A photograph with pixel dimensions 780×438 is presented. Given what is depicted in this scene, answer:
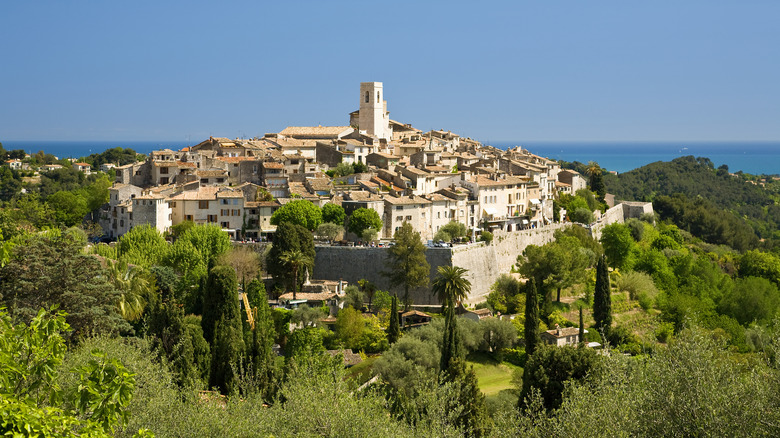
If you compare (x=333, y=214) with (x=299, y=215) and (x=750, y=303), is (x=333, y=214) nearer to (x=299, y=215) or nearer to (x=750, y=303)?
(x=299, y=215)

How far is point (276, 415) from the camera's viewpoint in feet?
60.1

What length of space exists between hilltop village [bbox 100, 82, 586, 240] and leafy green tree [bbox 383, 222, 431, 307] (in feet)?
19.1

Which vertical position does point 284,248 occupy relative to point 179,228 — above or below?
below

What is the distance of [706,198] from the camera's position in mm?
122812

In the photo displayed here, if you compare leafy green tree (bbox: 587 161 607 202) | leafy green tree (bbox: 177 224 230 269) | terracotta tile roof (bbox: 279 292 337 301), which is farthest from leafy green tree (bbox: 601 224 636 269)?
leafy green tree (bbox: 177 224 230 269)

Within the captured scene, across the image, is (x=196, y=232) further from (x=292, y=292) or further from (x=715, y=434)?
(x=715, y=434)

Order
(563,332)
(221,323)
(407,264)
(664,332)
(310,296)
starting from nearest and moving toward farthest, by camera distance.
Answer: (221,323), (563,332), (310,296), (407,264), (664,332)

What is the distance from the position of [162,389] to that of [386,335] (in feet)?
65.7

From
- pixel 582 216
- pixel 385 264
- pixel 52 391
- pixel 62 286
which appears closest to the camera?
pixel 52 391

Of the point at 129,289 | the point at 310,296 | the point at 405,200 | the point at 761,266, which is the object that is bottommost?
the point at 761,266

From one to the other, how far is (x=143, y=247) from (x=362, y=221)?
12.8 meters

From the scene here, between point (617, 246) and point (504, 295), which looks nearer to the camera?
point (504, 295)

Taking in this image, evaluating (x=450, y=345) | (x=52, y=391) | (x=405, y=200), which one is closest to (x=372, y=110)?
(x=405, y=200)

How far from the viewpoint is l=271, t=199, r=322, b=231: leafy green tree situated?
4822cm
